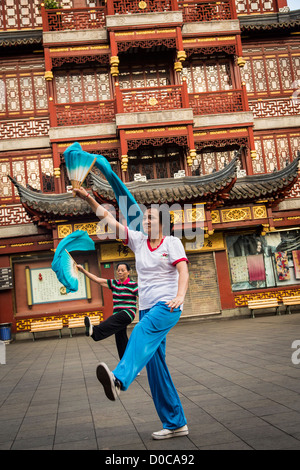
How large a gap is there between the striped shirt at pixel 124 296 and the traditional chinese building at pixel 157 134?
9.33 metres

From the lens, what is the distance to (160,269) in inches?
163

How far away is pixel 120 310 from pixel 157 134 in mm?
11856

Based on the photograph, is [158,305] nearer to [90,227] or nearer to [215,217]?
[90,227]

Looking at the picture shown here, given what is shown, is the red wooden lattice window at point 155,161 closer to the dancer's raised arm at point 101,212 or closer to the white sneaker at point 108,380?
the dancer's raised arm at point 101,212

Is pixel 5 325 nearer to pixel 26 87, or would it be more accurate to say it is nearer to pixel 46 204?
pixel 46 204

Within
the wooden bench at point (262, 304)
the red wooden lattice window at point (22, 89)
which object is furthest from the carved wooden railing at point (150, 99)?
the wooden bench at point (262, 304)

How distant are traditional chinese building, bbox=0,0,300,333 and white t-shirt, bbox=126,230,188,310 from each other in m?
12.7

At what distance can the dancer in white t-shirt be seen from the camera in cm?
386

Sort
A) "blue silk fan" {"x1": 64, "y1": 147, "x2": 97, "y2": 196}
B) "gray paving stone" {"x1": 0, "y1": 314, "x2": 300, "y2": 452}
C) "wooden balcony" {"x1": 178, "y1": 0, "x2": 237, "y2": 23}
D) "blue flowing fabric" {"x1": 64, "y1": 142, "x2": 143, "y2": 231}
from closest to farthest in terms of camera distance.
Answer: "gray paving stone" {"x1": 0, "y1": 314, "x2": 300, "y2": 452}, "blue silk fan" {"x1": 64, "y1": 147, "x2": 97, "y2": 196}, "blue flowing fabric" {"x1": 64, "y1": 142, "x2": 143, "y2": 231}, "wooden balcony" {"x1": 178, "y1": 0, "x2": 237, "y2": 23}

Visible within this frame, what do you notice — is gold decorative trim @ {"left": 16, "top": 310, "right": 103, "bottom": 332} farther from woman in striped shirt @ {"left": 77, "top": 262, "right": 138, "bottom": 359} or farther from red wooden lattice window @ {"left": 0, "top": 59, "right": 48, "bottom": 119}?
woman in striped shirt @ {"left": 77, "top": 262, "right": 138, "bottom": 359}

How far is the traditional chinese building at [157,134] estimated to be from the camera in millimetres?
17844

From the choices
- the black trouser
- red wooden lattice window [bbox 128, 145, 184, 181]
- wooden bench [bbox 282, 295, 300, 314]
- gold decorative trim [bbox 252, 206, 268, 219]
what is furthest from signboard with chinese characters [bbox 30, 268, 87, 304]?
the black trouser

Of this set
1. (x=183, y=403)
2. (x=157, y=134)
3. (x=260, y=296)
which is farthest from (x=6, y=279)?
(x=183, y=403)
